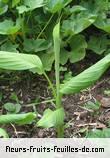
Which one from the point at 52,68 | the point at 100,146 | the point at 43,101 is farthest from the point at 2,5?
the point at 100,146

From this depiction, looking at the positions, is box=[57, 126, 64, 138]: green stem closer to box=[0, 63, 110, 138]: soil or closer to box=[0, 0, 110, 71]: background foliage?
box=[0, 63, 110, 138]: soil

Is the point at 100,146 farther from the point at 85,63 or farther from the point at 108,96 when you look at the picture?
the point at 85,63

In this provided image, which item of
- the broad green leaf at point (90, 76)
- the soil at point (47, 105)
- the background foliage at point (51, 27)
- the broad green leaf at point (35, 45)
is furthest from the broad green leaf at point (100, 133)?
the broad green leaf at point (35, 45)

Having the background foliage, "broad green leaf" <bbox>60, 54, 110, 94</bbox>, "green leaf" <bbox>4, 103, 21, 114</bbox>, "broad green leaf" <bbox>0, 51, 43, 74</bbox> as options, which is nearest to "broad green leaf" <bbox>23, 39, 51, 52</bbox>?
the background foliage

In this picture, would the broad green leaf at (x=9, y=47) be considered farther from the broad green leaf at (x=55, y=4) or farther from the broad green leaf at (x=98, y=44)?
the broad green leaf at (x=98, y=44)

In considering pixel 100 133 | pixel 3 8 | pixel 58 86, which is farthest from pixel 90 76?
pixel 3 8
